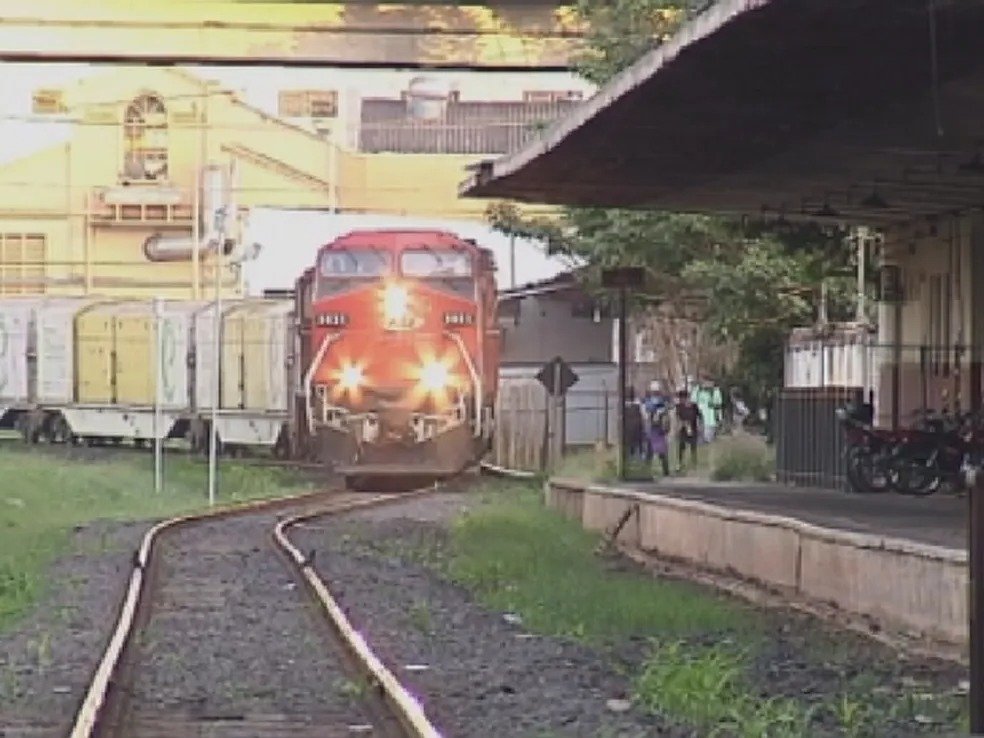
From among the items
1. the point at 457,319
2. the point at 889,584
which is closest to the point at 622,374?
the point at 457,319

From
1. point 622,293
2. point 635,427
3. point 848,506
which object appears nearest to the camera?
point 848,506

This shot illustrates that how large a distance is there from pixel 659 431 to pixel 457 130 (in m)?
43.9

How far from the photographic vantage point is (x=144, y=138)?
65562 mm

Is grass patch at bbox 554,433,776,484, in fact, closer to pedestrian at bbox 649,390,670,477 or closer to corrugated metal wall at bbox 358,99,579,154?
pedestrian at bbox 649,390,670,477

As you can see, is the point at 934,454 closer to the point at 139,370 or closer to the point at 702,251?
the point at 702,251

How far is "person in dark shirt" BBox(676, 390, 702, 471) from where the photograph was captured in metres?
35.8

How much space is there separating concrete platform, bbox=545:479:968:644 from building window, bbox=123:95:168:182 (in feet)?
135

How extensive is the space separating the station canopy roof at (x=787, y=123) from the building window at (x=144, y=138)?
4152 cm

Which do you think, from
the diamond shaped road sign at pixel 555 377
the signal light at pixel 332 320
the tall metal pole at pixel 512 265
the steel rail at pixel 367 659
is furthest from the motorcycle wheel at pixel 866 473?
the tall metal pole at pixel 512 265

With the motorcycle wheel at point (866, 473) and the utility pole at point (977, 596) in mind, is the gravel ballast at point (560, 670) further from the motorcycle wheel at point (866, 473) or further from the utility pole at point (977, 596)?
the motorcycle wheel at point (866, 473)

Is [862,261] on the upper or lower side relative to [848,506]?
upper

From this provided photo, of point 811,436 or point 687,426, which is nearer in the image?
point 811,436

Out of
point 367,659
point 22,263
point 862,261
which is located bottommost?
point 367,659

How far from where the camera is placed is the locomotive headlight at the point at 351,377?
104 ft
